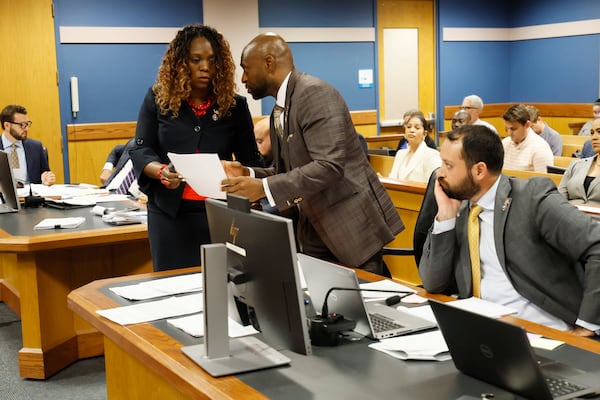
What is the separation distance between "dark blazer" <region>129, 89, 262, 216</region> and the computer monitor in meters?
1.32

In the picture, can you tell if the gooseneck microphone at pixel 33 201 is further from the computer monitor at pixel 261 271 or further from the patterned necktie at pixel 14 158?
the computer monitor at pixel 261 271

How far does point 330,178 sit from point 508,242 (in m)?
0.64

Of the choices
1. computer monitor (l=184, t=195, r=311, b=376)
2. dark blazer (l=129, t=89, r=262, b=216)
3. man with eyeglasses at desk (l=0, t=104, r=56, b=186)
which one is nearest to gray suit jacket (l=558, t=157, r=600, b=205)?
dark blazer (l=129, t=89, r=262, b=216)

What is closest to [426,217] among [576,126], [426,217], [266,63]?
[426,217]

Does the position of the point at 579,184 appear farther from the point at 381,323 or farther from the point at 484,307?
the point at 381,323

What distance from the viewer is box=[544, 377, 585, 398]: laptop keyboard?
5.53 ft

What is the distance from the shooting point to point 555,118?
37.6 feet

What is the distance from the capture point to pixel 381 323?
7.34 feet

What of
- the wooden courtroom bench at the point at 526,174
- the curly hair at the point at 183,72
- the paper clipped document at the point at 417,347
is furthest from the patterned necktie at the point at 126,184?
the paper clipped document at the point at 417,347

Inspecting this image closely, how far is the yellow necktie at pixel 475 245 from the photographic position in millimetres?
2641

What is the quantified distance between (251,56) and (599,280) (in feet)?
4.60

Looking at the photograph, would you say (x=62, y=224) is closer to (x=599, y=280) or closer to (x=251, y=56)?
(x=251, y=56)

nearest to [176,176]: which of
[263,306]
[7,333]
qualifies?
[263,306]

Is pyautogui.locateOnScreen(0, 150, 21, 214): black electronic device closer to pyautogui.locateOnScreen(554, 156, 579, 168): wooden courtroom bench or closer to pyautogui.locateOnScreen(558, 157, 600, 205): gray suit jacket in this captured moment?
pyautogui.locateOnScreen(558, 157, 600, 205): gray suit jacket
